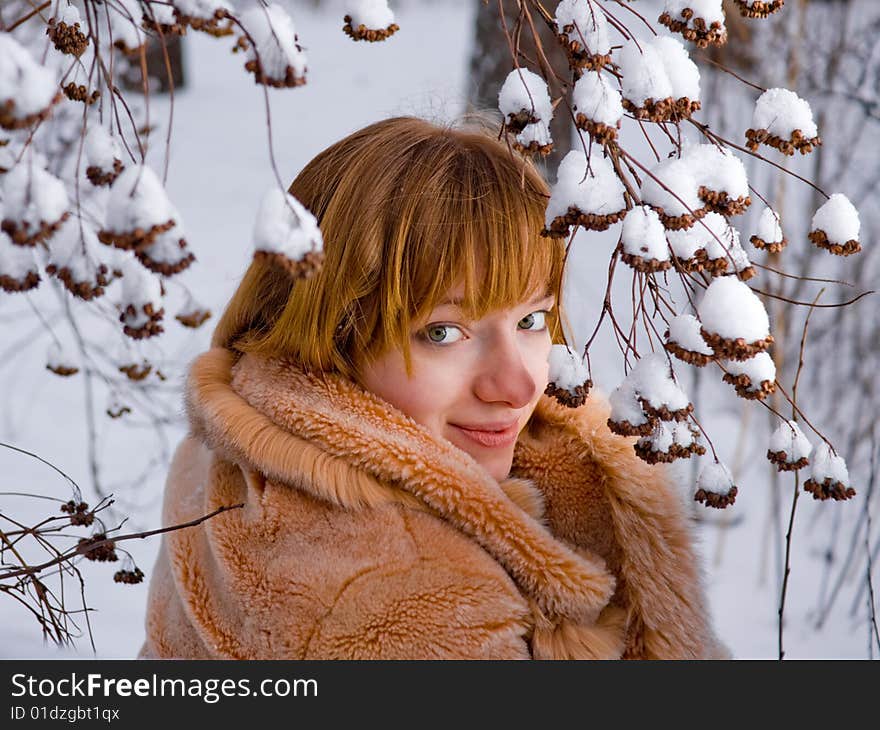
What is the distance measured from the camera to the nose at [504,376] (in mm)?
1532

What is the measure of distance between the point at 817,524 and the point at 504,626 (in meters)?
2.97

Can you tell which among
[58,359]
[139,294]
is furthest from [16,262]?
[58,359]

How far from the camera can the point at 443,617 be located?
138cm

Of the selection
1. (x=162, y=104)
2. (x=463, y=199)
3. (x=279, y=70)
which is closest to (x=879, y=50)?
(x=463, y=199)

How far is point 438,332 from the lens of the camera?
1539 millimetres

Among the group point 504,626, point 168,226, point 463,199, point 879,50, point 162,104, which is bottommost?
point 504,626

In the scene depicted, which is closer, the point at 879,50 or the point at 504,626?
the point at 504,626

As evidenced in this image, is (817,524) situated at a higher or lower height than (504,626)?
higher

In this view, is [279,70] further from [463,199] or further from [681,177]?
[463,199]

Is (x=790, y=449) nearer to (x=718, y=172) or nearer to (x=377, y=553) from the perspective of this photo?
(x=718, y=172)

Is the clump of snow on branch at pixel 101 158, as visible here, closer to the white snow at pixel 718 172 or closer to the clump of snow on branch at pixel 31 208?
the clump of snow on branch at pixel 31 208

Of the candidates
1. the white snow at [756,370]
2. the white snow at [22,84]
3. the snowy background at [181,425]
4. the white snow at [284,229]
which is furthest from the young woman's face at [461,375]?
the white snow at [22,84]

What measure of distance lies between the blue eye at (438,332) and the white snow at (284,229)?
69 centimetres

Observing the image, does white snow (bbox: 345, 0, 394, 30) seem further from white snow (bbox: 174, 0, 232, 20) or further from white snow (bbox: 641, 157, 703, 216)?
white snow (bbox: 641, 157, 703, 216)
